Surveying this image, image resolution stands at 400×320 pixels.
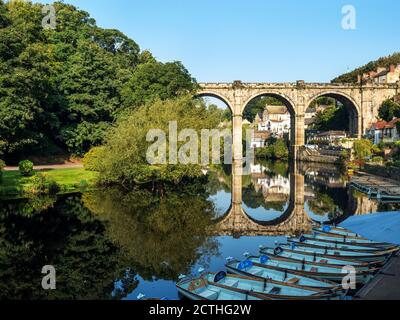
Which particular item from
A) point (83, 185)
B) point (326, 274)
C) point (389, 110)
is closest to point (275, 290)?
point (326, 274)

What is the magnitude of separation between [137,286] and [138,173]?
19120 mm

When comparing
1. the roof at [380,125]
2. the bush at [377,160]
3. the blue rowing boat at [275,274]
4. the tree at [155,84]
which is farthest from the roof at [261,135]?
the blue rowing boat at [275,274]

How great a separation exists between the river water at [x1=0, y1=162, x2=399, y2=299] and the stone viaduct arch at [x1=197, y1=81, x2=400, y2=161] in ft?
108

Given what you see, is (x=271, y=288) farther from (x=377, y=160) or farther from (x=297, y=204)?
(x=377, y=160)

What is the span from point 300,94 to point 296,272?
2341 inches

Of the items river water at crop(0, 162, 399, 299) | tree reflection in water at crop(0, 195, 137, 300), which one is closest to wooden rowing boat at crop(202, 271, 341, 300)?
river water at crop(0, 162, 399, 299)

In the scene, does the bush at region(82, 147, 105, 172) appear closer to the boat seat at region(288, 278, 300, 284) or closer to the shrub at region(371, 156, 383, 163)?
the boat seat at region(288, 278, 300, 284)

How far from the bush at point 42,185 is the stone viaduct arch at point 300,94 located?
39.5 metres

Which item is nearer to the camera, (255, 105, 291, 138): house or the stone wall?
the stone wall

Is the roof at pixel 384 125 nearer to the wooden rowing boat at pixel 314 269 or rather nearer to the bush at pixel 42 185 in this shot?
the bush at pixel 42 185

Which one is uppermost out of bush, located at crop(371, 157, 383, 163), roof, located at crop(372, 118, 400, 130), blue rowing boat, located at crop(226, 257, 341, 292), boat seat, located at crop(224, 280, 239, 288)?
roof, located at crop(372, 118, 400, 130)

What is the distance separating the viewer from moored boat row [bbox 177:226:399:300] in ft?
36.8

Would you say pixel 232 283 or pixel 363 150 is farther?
pixel 363 150

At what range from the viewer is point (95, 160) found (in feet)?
120
